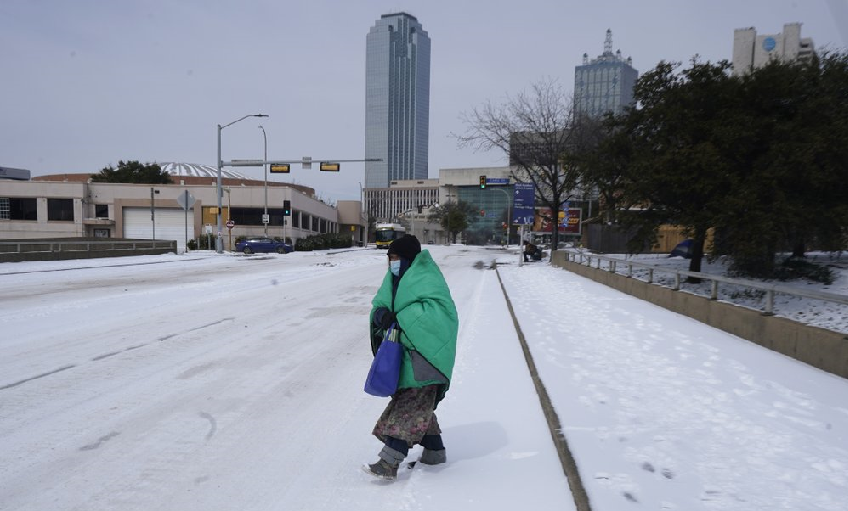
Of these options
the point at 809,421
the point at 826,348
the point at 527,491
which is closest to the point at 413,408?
the point at 527,491

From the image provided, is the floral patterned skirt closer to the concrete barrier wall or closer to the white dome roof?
the concrete barrier wall

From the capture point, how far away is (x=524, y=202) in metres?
26.4

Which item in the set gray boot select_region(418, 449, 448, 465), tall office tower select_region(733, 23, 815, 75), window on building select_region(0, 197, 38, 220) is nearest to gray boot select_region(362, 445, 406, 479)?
gray boot select_region(418, 449, 448, 465)

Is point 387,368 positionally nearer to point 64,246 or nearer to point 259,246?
point 64,246

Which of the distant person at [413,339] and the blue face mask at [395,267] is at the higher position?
the blue face mask at [395,267]

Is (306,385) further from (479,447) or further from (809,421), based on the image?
(809,421)

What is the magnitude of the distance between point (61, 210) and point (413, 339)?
222ft

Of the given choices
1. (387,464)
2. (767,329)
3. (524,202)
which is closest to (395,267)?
(387,464)

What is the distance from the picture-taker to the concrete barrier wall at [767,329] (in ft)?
20.3

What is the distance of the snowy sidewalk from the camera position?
11.1 feet

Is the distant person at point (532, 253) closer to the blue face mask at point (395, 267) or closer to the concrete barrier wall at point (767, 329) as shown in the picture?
the concrete barrier wall at point (767, 329)

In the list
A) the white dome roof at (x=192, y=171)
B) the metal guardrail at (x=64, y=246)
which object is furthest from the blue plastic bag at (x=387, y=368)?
the white dome roof at (x=192, y=171)

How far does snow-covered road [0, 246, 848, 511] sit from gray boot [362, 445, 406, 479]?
0.08 m

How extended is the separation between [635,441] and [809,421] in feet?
5.98
